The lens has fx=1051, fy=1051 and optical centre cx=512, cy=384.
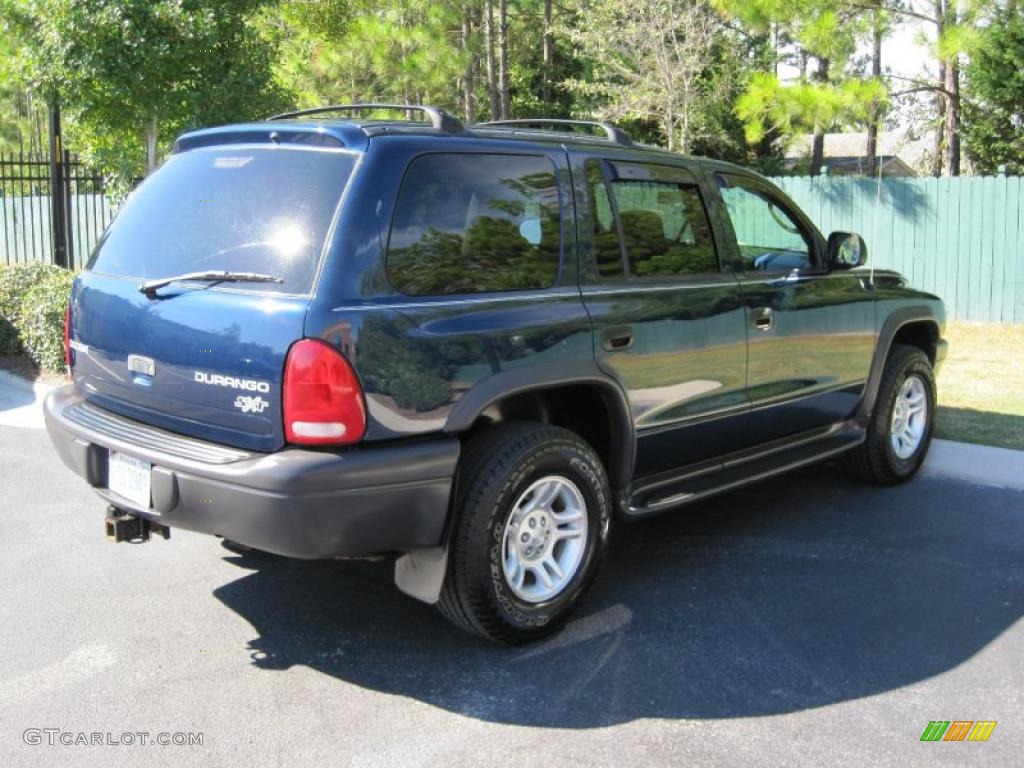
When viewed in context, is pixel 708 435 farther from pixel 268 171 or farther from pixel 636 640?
pixel 268 171

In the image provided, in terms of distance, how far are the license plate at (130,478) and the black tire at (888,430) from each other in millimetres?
3902

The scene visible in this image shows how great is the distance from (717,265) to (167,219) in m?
2.41

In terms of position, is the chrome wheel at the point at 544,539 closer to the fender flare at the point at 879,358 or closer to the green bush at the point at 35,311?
the fender flare at the point at 879,358

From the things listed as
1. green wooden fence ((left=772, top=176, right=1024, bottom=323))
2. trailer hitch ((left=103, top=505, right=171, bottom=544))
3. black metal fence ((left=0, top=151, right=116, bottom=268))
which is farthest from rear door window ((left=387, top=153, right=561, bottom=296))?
black metal fence ((left=0, top=151, right=116, bottom=268))

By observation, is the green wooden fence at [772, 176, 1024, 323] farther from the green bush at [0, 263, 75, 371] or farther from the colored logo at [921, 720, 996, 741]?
the colored logo at [921, 720, 996, 741]

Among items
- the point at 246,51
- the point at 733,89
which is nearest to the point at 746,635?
the point at 246,51

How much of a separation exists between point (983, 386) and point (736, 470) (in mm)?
5010

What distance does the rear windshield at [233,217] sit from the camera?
355 cm

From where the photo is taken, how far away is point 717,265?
15.9 feet

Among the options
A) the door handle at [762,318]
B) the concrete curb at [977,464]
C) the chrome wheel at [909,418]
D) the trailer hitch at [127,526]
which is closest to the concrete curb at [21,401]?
the trailer hitch at [127,526]

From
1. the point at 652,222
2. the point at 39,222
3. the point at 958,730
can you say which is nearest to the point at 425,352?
the point at 652,222

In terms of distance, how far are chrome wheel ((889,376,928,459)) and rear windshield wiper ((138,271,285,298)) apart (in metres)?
3.97

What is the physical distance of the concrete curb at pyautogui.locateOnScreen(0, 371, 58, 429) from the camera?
25.7 feet

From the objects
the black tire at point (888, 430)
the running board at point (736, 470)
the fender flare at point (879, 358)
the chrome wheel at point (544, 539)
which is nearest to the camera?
the chrome wheel at point (544, 539)
